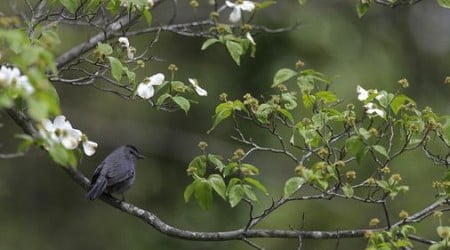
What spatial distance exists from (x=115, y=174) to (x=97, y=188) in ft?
1.51

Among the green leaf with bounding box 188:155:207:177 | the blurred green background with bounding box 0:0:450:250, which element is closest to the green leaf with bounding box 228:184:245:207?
the green leaf with bounding box 188:155:207:177

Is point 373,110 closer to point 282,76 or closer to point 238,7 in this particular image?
point 282,76

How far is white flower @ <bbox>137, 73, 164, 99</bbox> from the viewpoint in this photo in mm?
4508

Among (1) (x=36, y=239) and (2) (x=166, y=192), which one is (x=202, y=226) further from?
(1) (x=36, y=239)

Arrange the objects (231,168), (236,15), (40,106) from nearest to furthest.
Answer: (40,106)
(231,168)
(236,15)

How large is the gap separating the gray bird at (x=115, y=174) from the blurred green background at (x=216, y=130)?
3.37m

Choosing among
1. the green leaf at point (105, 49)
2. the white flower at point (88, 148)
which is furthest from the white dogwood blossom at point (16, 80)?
the green leaf at point (105, 49)

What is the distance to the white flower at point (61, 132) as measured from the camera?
3678 mm

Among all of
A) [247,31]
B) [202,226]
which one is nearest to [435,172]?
[202,226]

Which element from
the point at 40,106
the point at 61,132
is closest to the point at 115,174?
the point at 61,132

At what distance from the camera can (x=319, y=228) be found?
10336 millimetres

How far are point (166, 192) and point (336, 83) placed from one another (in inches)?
118

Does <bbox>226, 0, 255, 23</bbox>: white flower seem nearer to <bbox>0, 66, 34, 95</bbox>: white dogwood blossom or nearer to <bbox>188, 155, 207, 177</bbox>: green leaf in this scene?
<bbox>188, 155, 207, 177</bbox>: green leaf

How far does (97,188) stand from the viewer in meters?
5.51
